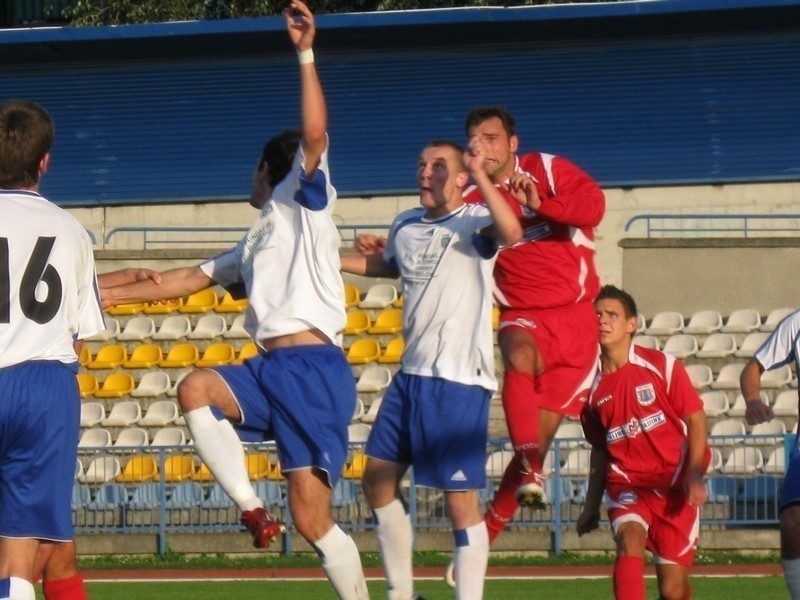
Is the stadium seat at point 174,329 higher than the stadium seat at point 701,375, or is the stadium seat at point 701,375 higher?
the stadium seat at point 174,329

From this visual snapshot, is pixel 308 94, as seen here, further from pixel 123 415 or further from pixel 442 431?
pixel 123 415

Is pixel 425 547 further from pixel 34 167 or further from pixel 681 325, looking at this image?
pixel 34 167

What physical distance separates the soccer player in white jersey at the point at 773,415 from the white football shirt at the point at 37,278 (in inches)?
133

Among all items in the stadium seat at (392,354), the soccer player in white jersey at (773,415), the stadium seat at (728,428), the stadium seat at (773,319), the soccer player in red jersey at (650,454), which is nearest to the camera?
the soccer player in white jersey at (773,415)

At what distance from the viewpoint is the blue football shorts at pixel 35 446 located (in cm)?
585

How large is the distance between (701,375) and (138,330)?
24.8 feet

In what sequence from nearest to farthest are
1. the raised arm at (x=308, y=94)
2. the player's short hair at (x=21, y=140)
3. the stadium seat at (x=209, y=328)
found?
the player's short hair at (x=21, y=140) < the raised arm at (x=308, y=94) < the stadium seat at (x=209, y=328)

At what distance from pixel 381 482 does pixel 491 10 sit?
15.0 meters

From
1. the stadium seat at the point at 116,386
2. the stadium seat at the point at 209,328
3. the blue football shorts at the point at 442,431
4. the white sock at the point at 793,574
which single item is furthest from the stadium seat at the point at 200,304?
the white sock at the point at 793,574

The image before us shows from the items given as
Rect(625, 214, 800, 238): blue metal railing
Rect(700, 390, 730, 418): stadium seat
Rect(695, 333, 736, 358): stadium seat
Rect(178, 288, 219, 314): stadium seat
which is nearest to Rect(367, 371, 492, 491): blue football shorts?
Rect(700, 390, 730, 418): stadium seat

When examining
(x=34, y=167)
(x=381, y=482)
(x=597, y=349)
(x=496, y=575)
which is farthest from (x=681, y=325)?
(x=34, y=167)

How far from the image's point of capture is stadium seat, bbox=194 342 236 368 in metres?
19.0

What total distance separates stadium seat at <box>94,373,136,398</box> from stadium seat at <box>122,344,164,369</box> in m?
0.17

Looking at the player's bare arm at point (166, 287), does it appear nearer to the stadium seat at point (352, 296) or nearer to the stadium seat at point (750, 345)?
the stadium seat at point (750, 345)
